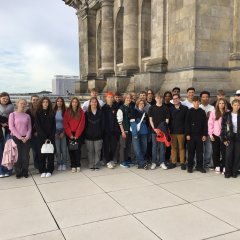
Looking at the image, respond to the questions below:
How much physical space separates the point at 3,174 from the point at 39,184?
3.89 feet

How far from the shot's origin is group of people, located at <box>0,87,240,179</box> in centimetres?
733

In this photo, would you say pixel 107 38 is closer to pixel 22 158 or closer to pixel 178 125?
pixel 178 125

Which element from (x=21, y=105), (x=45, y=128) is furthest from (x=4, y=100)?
(x=45, y=128)

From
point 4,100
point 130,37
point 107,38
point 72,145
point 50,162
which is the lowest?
point 50,162

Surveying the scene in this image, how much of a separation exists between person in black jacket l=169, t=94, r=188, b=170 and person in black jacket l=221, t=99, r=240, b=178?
3.40 ft

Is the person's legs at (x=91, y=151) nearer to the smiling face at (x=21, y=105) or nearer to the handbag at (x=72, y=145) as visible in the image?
the handbag at (x=72, y=145)

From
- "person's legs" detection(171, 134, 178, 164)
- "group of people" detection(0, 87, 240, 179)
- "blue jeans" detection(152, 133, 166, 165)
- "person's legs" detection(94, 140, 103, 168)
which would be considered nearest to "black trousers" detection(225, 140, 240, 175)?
"group of people" detection(0, 87, 240, 179)

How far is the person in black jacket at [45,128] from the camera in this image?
7.48 m

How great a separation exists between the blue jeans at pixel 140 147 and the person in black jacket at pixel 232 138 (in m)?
1.95

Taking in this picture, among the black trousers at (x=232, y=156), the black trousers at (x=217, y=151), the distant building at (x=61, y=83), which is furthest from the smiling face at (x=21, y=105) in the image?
the distant building at (x=61, y=83)

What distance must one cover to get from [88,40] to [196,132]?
850 inches

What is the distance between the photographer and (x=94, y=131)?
8.03 meters

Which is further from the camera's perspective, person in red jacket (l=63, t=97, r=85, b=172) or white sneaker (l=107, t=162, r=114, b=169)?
white sneaker (l=107, t=162, r=114, b=169)

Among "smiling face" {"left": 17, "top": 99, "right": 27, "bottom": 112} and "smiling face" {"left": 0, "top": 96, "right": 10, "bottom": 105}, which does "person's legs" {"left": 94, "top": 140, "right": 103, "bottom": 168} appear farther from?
"smiling face" {"left": 0, "top": 96, "right": 10, "bottom": 105}
